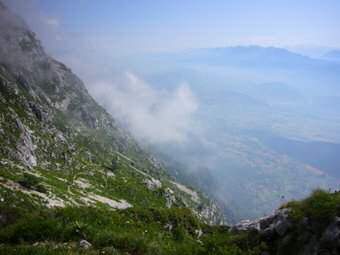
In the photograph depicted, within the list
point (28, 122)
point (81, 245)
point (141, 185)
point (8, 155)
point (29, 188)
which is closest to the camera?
point (81, 245)

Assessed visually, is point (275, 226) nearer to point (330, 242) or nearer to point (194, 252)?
point (330, 242)

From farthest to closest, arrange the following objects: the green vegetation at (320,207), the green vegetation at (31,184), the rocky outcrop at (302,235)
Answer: the green vegetation at (31,184), the green vegetation at (320,207), the rocky outcrop at (302,235)

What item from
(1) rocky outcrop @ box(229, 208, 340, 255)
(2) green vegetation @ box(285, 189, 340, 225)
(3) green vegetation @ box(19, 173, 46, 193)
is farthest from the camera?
(3) green vegetation @ box(19, 173, 46, 193)

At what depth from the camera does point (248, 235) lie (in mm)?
17797

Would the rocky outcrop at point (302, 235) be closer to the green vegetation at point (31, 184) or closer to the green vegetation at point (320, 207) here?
the green vegetation at point (320, 207)

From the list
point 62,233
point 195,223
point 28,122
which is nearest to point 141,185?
point 28,122

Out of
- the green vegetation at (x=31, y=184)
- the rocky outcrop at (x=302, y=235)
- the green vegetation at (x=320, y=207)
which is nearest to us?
the rocky outcrop at (x=302, y=235)

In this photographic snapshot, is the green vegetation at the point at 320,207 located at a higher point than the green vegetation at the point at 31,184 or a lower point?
higher

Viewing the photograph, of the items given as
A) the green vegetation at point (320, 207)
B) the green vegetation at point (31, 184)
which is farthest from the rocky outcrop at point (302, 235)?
the green vegetation at point (31, 184)

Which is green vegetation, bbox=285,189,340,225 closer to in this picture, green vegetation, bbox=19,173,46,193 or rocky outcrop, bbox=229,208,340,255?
rocky outcrop, bbox=229,208,340,255

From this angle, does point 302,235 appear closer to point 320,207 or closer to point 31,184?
point 320,207

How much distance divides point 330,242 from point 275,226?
286 cm

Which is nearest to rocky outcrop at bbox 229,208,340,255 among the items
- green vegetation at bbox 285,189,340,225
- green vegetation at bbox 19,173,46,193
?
green vegetation at bbox 285,189,340,225

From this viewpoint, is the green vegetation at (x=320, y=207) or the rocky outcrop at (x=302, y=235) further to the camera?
the green vegetation at (x=320, y=207)
